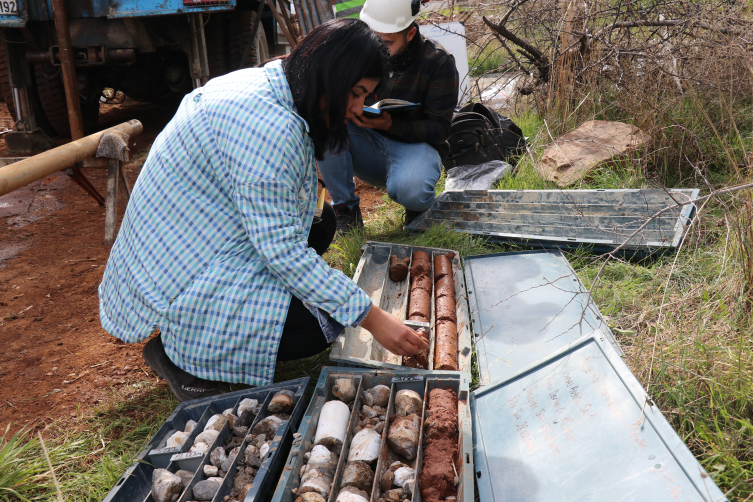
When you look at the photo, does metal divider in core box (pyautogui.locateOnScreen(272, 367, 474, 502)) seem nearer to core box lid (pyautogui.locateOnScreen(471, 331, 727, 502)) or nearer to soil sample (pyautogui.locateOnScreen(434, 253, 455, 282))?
core box lid (pyautogui.locateOnScreen(471, 331, 727, 502))

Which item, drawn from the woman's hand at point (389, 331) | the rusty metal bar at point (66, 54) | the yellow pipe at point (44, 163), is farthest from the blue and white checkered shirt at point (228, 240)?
the rusty metal bar at point (66, 54)

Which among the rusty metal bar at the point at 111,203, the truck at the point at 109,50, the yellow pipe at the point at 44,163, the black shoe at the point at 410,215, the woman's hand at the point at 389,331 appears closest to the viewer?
the woman's hand at the point at 389,331

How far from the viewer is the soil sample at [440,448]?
144 cm

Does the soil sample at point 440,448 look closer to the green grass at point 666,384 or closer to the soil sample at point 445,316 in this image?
the soil sample at point 445,316

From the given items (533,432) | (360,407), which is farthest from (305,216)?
(533,432)

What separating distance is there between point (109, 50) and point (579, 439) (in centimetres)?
471

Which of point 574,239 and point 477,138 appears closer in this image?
point 574,239

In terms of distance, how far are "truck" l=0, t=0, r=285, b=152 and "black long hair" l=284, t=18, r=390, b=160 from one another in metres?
3.28

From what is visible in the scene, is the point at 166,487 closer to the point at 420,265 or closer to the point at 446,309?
the point at 446,309

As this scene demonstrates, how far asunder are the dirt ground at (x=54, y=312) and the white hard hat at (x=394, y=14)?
1.41 meters

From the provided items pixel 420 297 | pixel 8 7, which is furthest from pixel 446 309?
pixel 8 7

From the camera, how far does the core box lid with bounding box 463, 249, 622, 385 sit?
210cm

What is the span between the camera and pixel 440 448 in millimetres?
1559

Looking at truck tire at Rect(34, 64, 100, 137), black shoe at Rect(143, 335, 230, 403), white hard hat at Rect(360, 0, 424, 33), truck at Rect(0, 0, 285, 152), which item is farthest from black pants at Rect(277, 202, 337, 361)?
truck tire at Rect(34, 64, 100, 137)
